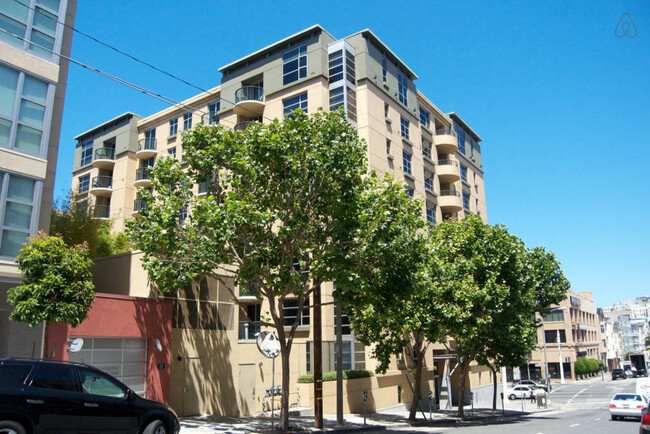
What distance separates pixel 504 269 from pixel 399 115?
1689 cm

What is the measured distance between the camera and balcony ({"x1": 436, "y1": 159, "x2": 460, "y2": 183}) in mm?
46625

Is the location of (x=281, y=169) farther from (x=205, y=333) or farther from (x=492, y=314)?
(x=492, y=314)

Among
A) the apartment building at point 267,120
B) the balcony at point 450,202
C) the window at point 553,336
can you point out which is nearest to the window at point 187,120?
the apartment building at point 267,120

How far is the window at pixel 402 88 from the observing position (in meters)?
41.7

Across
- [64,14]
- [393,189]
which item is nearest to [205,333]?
[393,189]

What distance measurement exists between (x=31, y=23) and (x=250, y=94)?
851 inches

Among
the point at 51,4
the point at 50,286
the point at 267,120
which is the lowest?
the point at 50,286

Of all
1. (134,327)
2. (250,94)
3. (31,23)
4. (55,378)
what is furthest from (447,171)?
(55,378)

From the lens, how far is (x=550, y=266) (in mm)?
39375

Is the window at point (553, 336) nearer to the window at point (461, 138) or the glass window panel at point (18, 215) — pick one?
the window at point (461, 138)

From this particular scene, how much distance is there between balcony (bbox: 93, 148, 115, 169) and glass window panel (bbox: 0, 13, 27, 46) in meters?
32.8

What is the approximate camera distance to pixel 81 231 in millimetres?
28531

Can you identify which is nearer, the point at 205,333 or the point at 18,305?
the point at 18,305

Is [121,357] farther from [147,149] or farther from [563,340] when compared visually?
[563,340]
